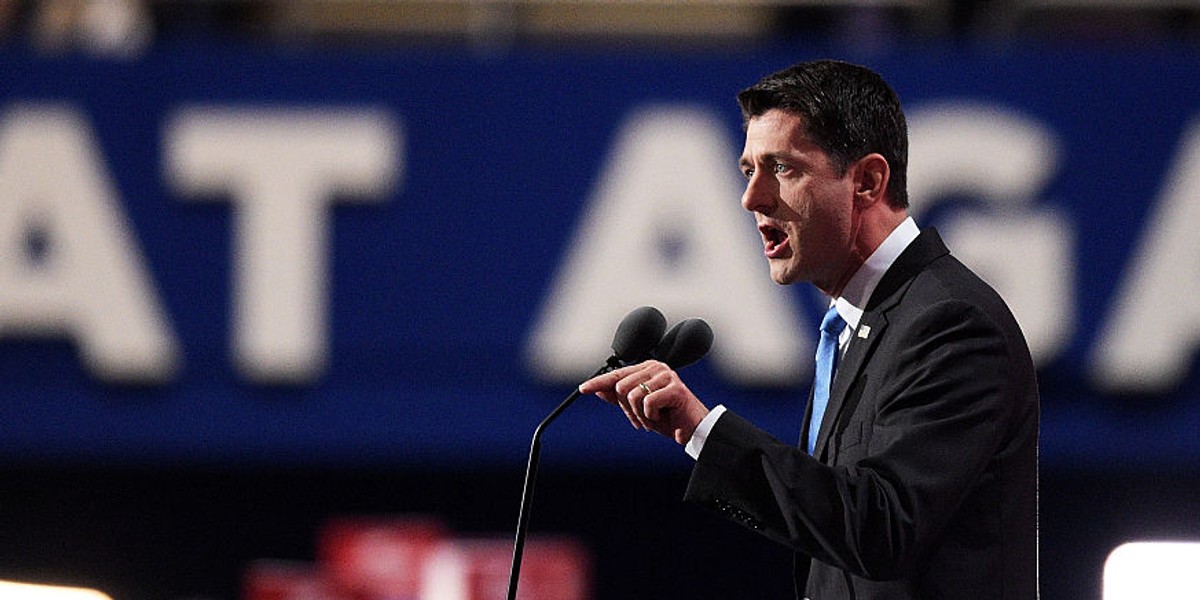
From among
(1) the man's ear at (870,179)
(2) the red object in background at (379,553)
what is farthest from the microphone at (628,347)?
(2) the red object in background at (379,553)

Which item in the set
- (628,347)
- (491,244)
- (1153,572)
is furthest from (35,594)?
(491,244)

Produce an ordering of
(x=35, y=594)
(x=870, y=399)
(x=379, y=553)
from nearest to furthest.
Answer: (x=870, y=399) < (x=35, y=594) < (x=379, y=553)

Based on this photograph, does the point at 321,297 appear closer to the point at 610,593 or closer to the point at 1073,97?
the point at 610,593

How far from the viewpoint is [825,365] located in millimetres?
2102

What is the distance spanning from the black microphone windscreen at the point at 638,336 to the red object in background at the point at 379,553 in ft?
9.38

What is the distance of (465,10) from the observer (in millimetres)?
4879

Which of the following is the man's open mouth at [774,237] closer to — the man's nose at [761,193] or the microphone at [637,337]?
the man's nose at [761,193]

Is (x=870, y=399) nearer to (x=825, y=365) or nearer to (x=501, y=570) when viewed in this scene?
(x=825, y=365)

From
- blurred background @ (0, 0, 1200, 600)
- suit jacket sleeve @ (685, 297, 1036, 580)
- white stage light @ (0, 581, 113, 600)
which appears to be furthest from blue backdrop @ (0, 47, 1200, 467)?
suit jacket sleeve @ (685, 297, 1036, 580)

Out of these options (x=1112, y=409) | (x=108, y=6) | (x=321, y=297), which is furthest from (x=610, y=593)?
(x=108, y=6)

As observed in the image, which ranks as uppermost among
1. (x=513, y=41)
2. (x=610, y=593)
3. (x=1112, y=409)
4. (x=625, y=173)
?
(x=513, y=41)

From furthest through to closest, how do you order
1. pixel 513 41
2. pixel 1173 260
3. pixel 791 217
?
pixel 513 41, pixel 1173 260, pixel 791 217

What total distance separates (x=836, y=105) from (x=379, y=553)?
3017mm

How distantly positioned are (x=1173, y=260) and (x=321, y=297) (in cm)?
227
